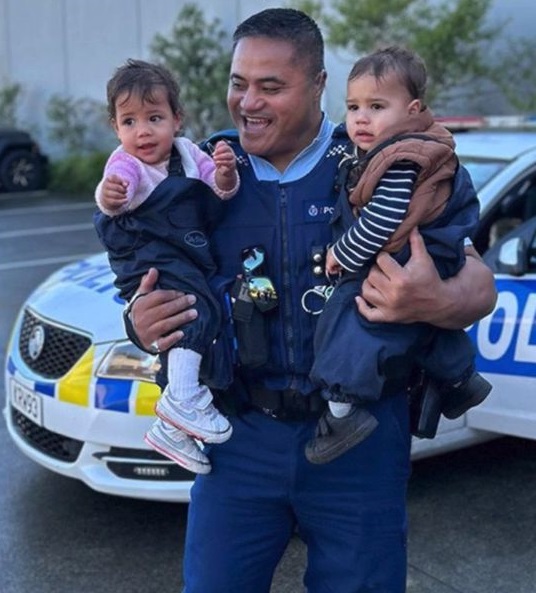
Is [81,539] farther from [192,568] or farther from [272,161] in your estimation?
[272,161]

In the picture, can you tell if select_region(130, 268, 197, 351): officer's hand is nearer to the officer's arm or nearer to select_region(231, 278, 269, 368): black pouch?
select_region(231, 278, 269, 368): black pouch

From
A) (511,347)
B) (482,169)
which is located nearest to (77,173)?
(482,169)

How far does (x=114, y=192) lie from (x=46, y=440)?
85.6 inches

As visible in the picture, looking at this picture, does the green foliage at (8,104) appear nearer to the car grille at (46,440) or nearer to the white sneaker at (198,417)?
the car grille at (46,440)

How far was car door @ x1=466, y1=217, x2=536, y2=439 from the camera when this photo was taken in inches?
157

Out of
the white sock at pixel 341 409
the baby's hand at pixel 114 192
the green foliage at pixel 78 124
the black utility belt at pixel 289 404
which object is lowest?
the green foliage at pixel 78 124

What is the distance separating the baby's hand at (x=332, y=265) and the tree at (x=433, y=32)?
1076 cm

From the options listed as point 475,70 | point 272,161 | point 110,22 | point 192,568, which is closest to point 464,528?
point 192,568

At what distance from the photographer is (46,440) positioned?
13.7ft

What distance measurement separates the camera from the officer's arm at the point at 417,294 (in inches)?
81.7

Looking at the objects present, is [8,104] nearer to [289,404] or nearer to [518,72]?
[518,72]

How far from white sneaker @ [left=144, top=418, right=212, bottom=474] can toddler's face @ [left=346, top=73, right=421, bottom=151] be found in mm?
774

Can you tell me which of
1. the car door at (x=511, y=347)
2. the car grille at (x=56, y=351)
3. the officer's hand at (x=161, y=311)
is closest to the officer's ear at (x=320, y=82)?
the officer's hand at (x=161, y=311)

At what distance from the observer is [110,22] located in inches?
739
